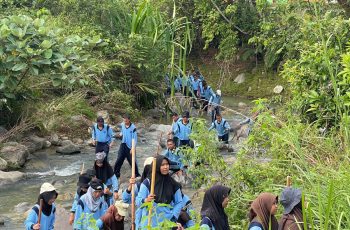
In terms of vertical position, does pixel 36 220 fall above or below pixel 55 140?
above

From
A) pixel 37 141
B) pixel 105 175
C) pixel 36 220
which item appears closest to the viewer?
pixel 36 220

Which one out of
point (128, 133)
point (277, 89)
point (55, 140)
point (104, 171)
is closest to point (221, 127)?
point (128, 133)

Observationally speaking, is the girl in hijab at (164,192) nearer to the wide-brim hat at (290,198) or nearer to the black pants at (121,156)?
the wide-brim hat at (290,198)

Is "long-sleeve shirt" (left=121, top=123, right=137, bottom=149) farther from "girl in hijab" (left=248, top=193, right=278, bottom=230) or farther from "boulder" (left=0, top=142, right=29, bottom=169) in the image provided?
"girl in hijab" (left=248, top=193, right=278, bottom=230)

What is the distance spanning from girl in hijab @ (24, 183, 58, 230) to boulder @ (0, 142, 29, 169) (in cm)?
628

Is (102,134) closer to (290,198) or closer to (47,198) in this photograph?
(47,198)

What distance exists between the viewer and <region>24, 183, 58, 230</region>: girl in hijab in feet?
23.0

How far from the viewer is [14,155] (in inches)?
531

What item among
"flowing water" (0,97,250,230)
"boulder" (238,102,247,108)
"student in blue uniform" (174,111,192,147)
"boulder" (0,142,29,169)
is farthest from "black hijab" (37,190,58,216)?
"boulder" (238,102,247,108)

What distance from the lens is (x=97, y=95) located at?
57.4ft

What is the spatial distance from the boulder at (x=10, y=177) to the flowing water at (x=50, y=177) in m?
0.09

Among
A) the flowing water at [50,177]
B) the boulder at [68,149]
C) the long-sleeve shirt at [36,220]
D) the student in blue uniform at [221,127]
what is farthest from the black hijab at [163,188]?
the boulder at [68,149]

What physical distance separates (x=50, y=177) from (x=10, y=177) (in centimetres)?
87

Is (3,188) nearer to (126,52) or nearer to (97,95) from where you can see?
(97,95)
